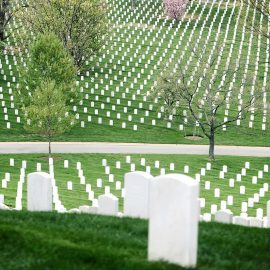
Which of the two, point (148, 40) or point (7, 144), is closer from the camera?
point (7, 144)

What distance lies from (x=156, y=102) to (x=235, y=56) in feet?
59.6

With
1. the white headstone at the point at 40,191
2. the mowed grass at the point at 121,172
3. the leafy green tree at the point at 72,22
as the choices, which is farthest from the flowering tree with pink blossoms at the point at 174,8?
the white headstone at the point at 40,191

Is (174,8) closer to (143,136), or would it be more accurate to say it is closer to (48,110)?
(143,136)

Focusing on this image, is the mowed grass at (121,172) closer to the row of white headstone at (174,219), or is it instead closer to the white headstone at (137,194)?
the white headstone at (137,194)

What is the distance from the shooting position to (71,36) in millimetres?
53094

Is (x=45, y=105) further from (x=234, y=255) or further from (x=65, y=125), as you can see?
(x=234, y=255)

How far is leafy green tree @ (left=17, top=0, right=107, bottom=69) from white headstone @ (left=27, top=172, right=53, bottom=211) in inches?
1482

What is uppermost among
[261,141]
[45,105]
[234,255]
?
[234,255]

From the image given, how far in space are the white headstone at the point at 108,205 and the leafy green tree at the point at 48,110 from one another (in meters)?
20.7

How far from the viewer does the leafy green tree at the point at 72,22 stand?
52562 millimetres

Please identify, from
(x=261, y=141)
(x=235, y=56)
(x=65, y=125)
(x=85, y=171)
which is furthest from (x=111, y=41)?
(x=85, y=171)

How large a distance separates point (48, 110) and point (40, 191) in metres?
21.9

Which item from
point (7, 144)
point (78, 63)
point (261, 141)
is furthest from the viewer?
point (78, 63)

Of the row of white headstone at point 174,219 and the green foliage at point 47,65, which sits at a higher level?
the row of white headstone at point 174,219
